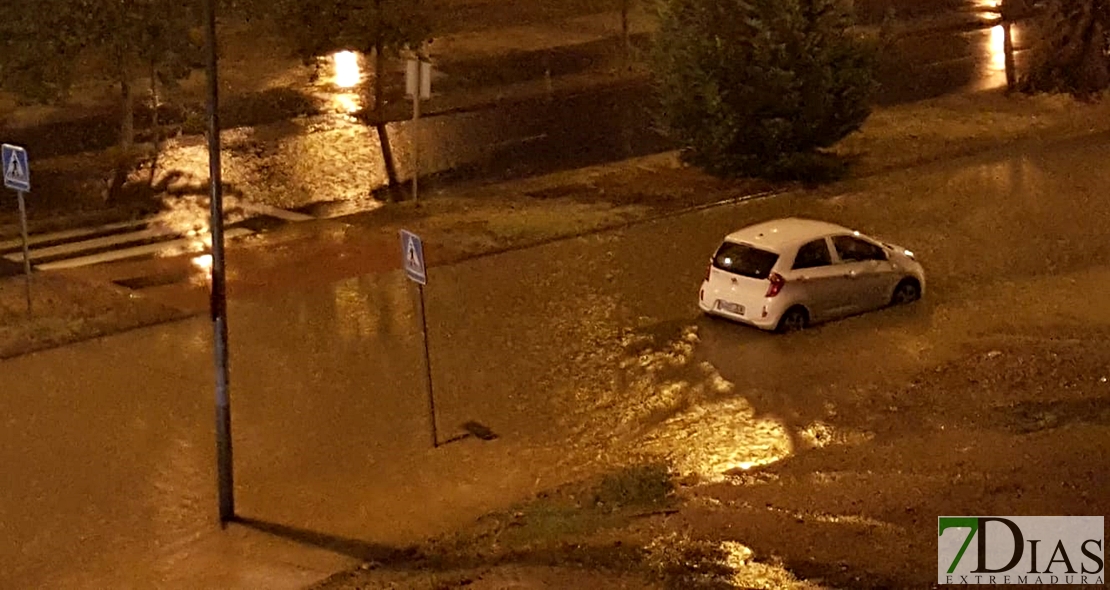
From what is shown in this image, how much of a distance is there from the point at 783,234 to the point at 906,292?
1931 mm

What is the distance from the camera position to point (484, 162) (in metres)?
28.8

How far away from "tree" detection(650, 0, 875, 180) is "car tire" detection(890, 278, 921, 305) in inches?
255

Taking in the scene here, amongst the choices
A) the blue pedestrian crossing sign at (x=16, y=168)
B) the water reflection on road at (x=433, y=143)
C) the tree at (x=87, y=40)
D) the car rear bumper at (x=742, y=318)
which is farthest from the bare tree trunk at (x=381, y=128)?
the car rear bumper at (x=742, y=318)

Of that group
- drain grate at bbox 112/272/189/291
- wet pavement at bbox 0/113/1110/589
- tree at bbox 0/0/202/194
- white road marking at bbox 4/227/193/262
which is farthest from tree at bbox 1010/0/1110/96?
drain grate at bbox 112/272/189/291

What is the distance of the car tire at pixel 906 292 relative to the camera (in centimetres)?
2014

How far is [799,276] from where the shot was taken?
19.1 metres

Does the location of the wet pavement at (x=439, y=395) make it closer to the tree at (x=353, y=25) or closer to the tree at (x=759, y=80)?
the tree at (x=759, y=80)

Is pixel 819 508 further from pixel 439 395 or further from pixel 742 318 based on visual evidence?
pixel 742 318

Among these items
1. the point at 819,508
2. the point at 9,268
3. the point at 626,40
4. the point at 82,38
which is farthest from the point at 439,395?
the point at 626,40

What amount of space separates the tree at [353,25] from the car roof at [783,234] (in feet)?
37.1

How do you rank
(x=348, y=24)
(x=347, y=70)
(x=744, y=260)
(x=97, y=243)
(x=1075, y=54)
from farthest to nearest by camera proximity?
(x=347, y=70)
(x=1075, y=54)
(x=348, y=24)
(x=97, y=243)
(x=744, y=260)

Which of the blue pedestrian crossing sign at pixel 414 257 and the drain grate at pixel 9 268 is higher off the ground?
the blue pedestrian crossing sign at pixel 414 257

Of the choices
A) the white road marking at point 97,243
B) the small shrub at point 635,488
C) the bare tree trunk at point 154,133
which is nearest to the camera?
the small shrub at point 635,488

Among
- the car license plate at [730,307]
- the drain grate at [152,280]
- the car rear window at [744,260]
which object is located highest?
the car rear window at [744,260]
